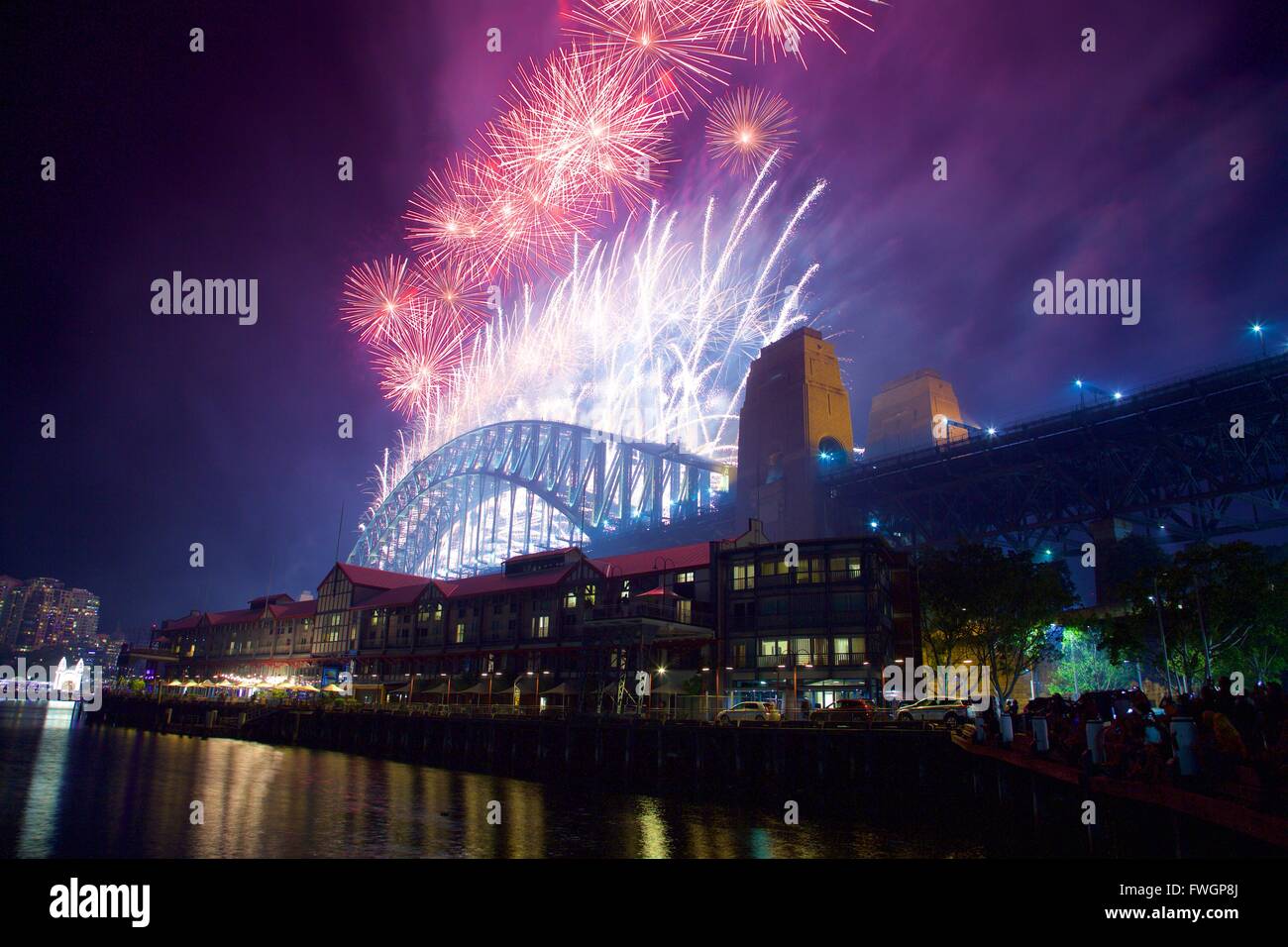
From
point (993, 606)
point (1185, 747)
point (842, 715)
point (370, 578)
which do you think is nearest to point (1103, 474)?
point (993, 606)

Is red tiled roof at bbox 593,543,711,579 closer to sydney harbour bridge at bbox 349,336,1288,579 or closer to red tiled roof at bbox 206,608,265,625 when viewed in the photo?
sydney harbour bridge at bbox 349,336,1288,579

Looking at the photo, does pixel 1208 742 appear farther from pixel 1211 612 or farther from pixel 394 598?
pixel 394 598

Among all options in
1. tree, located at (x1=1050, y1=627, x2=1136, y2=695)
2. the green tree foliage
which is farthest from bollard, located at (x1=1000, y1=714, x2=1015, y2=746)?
tree, located at (x1=1050, y1=627, x2=1136, y2=695)

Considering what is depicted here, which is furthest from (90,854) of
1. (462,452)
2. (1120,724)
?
(462,452)

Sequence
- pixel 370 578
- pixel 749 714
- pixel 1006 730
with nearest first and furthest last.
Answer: pixel 1006 730 → pixel 749 714 → pixel 370 578

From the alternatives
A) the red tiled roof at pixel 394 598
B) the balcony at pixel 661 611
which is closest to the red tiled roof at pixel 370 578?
the red tiled roof at pixel 394 598
